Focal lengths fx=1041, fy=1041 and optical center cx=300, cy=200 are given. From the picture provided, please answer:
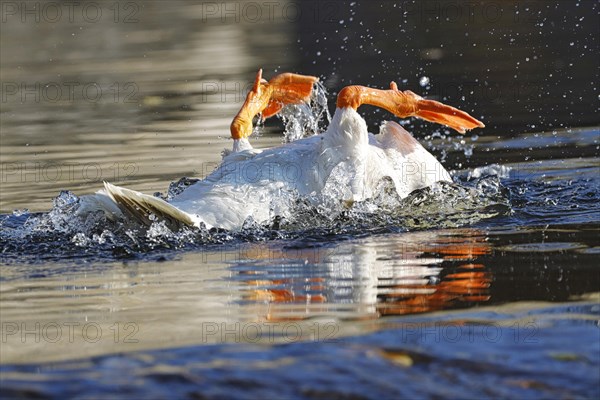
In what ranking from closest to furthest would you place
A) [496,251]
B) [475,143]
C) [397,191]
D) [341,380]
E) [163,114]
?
[341,380]
[496,251]
[397,191]
[475,143]
[163,114]

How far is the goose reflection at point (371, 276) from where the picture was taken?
15.3 ft

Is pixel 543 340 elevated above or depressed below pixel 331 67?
below

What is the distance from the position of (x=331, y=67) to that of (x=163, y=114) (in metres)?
3.57

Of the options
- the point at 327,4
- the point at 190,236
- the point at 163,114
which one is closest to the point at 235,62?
the point at 163,114

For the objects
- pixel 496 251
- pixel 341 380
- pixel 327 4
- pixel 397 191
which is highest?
pixel 327 4

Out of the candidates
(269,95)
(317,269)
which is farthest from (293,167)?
(317,269)

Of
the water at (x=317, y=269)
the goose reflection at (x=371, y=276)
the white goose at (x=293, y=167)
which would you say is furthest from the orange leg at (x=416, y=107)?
the goose reflection at (x=371, y=276)

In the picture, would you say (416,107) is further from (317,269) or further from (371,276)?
(371,276)

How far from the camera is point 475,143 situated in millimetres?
9414

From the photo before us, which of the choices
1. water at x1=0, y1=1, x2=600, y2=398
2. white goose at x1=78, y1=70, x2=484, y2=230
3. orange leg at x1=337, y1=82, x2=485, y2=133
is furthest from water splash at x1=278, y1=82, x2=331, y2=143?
orange leg at x1=337, y1=82, x2=485, y2=133

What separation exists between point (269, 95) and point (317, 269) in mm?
2166

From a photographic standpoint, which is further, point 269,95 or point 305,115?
point 305,115

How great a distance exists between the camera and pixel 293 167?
21.6ft

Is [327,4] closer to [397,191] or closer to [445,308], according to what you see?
[397,191]
